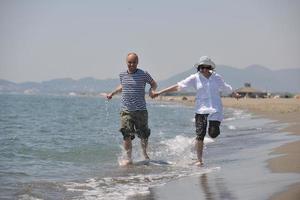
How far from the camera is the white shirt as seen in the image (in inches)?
316

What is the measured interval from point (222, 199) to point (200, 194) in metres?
0.49

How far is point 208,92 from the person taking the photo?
8.04 meters

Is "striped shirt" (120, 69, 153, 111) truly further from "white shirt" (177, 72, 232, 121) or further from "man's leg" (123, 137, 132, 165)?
"white shirt" (177, 72, 232, 121)

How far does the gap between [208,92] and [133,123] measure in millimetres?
1560

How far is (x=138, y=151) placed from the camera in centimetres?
1226

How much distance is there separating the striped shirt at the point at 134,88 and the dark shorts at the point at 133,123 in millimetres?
87

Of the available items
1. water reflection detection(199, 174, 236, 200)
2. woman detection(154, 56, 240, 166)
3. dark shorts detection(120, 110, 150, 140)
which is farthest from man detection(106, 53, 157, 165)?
water reflection detection(199, 174, 236, 200)

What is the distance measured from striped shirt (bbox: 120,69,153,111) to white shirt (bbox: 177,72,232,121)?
1017mm

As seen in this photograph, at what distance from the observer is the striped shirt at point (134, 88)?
8.84 m

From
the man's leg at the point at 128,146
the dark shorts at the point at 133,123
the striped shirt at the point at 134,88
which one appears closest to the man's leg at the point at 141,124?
the dark shorts at the point at 133,123

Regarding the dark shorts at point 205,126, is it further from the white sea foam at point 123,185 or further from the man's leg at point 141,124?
the man's leg at point 141,124

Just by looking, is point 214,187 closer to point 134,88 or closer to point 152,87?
point 152,87

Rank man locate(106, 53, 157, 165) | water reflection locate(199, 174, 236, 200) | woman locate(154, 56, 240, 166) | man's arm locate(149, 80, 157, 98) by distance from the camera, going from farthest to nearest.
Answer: man locate(106, 53, 157, 165), man's arm locate(149, 80, 157, 98), woman locate(154, 56, 240, 166), water reflection locate(199, 174, 236, 200)

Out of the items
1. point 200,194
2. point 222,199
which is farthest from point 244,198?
point 200,194
